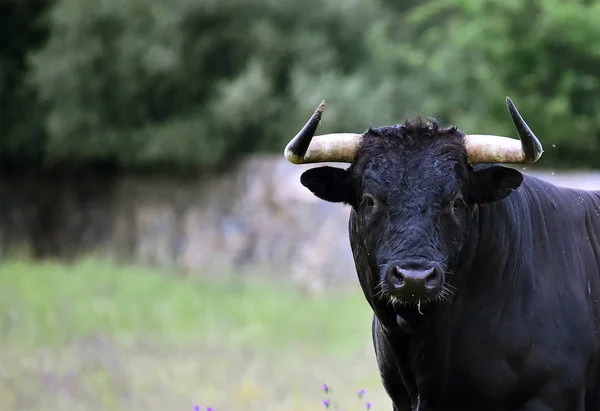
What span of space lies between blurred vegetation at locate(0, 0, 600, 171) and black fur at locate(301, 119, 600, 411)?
14.8m

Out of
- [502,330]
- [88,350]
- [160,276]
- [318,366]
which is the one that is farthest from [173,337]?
[502,330]

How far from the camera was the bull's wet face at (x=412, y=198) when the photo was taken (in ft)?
18.5

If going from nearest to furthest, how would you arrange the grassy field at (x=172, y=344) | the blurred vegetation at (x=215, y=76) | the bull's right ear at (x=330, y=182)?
the bull's right ear at (x=330, y=182) < the grassy field at (x=172, y=344) < the blurred vegetation at (x=215, y=76)

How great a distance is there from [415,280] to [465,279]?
73 centimetres

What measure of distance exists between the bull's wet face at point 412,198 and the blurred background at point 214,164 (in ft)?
20.1

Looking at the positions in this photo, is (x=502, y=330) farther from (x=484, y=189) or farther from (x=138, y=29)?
(x=138, y=29)

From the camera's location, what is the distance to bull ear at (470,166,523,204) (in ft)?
19.9

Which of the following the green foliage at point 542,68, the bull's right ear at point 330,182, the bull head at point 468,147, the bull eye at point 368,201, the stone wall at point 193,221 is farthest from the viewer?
the stone wall at point 193,221

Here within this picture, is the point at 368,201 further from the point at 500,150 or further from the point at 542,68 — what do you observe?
the point at 542,68

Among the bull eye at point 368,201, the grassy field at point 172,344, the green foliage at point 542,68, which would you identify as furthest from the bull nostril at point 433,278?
the green foliage at point 542,68

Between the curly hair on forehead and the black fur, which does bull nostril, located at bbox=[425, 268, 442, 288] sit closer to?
the black fur

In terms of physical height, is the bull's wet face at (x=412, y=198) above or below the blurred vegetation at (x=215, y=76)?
below

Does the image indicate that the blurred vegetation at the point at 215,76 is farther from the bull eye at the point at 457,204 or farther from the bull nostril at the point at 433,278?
the bull nostril at the point at 433,278

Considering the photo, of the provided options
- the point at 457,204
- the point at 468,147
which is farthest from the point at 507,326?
the point at 468,147
